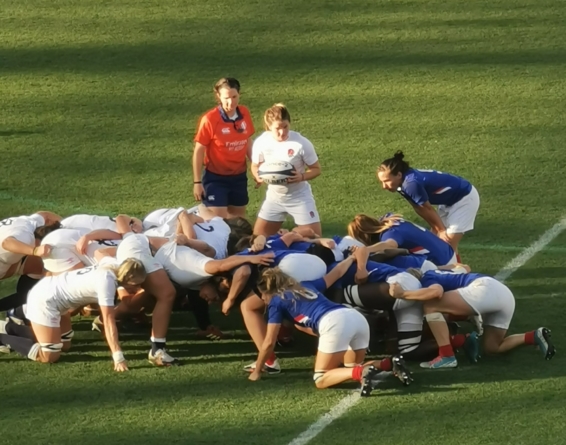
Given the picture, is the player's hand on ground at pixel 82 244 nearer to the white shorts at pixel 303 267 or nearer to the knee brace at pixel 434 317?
the white shorts at pixel 303 267

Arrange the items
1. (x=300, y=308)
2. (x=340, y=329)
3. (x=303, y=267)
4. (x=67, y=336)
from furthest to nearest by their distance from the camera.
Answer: (x=67, y=336) < (x=303, y=267) < (x=300, y=308) < (x=340, y=329)

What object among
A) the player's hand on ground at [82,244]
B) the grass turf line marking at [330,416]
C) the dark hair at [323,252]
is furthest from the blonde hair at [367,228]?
the player's hand on ground at [82,244]

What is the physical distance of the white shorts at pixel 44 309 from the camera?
10312 millimetres

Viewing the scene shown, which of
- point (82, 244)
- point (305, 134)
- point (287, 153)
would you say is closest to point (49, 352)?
point (82, 244)

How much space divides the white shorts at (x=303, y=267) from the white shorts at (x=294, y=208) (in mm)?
1646

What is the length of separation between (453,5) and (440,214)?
25.3 feet

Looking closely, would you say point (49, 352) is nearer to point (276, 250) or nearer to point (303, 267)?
point (276, 250)

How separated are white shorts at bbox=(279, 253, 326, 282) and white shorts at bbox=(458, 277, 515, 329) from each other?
1098mm

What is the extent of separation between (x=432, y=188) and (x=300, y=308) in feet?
7.86

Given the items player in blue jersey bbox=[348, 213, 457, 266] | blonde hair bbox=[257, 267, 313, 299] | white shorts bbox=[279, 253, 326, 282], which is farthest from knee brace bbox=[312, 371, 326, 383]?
player in blue jersey bbox=[348, 213, 457, 266]

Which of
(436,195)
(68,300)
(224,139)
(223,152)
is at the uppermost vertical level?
(224,139)

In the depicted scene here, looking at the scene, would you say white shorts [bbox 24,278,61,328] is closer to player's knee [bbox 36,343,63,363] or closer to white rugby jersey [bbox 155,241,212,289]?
player's knee [bbox 36,343,63,363]

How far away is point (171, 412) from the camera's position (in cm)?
955

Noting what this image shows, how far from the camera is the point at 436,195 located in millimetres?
11734
